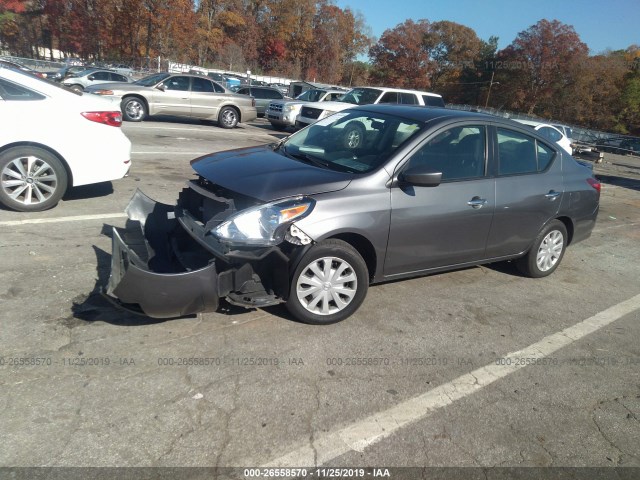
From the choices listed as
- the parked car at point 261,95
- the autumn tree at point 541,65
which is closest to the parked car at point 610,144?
the autumn tree at point 541,65

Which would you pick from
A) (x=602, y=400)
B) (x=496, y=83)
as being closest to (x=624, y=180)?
(x=602, y=400)

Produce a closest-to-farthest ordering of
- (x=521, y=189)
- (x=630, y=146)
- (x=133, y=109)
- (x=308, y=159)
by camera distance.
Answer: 1. (x=308, y=159)
2. (x=521, y=189)
3. (x=133, y=109)
4. (x=630, y=146)

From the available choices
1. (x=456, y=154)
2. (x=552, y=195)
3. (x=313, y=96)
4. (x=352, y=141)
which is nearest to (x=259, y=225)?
(x=352, y=141)

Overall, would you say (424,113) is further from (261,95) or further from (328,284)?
(261,95)

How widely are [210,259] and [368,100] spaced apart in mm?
13290

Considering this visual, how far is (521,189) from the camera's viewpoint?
4969 millimetres

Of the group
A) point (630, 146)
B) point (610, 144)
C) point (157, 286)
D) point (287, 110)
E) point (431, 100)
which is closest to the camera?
point (157, 286)

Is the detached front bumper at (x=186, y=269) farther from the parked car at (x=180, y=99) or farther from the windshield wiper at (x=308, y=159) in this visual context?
the parked car at (x=180, y=99)

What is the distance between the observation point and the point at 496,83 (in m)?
57.3

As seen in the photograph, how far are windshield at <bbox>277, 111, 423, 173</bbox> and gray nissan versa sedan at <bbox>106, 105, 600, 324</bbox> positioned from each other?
0.05 ft

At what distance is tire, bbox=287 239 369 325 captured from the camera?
372 cm

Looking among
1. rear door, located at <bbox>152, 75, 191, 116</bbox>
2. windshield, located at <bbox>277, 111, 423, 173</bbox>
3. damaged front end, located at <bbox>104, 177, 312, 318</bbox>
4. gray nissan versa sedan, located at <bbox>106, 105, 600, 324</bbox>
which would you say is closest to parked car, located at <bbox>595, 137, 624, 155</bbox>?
rear door, located at <bbox>152, 75, 191, 116</bbox>

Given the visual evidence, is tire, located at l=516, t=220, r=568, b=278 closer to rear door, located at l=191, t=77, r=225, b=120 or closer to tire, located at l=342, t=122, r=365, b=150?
tire, located at l=342, t=122, r=365, b=150

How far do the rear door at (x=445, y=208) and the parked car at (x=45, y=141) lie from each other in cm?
382
